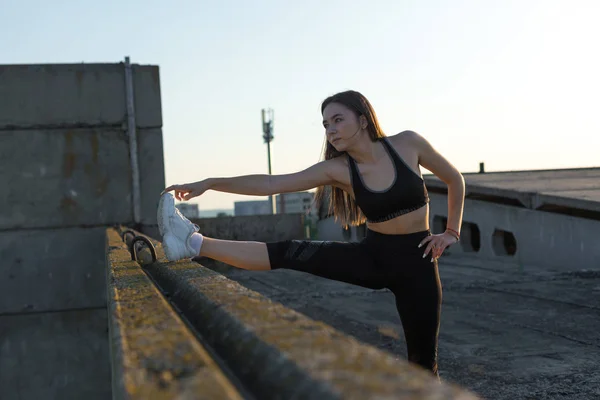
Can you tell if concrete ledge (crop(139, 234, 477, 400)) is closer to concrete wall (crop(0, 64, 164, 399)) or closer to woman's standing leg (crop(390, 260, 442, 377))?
woman's standing leg (crop(390, 260, 442, 377))

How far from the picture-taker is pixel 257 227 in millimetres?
15359

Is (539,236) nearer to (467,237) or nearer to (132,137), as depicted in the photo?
(467,237)

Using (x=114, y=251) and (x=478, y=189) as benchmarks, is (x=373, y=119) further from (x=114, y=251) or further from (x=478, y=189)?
(x=478, y=189)

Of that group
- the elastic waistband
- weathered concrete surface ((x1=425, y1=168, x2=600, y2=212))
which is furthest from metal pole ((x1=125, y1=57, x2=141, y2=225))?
weathered concrete surface ((x1=425, y1=168, x2=600, y2=212))

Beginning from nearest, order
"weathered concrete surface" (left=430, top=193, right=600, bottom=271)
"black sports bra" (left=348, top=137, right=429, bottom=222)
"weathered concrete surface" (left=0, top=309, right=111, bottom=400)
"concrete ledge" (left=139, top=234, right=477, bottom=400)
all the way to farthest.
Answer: "concrete ledge" (left=139, top=234, right=477, bottom=400), "black sports bra" (left=348, top=137, right=429, bottom=222), "weathered concrete surface" (left=0, top=309, right=111, bottom=400), "weathered concrete surface" (left=430, top=193, right=600, bottom=271)

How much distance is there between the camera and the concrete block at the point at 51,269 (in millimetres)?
8852

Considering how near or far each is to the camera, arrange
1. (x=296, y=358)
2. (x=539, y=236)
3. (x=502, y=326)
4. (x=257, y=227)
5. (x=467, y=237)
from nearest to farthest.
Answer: (x=296, y=358), (x=502, y=326), (x=539, y=236), (x=257, y=227), (x=467, y=237)

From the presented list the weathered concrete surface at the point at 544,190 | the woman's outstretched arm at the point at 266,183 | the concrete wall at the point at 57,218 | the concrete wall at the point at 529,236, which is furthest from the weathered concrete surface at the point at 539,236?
the woman's outstretched arm at the point at 266,183

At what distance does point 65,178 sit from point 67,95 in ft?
3.72

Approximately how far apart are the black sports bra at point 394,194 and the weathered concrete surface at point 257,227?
37.1ft

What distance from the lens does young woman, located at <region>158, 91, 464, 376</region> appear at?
3352 mm

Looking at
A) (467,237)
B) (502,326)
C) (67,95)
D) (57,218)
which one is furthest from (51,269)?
(467,237)

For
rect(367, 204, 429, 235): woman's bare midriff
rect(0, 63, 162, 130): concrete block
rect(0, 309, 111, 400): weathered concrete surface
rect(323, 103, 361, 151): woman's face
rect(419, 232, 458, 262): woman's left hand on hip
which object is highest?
rect(0, 63, 162, 130): concrete block

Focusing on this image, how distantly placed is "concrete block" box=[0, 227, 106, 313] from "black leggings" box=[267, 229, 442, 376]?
6011mm
